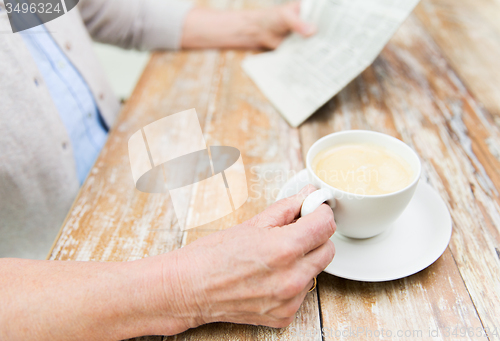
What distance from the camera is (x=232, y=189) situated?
2.15ft

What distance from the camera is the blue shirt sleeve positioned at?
2.49 ft

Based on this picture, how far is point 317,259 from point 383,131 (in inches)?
18.6

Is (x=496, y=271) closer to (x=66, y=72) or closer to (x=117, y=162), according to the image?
(x=117, y=162)

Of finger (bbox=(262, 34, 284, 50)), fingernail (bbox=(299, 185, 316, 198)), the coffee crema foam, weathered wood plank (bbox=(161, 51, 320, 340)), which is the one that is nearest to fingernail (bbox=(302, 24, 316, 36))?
finger (bbox=(262, 34, 284, 50))

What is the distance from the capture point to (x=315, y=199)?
455 mm

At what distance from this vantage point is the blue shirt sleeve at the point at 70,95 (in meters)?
0.76

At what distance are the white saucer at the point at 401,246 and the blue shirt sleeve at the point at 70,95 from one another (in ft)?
1.77

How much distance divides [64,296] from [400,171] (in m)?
0.50

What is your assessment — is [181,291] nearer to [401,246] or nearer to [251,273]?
[251,273]

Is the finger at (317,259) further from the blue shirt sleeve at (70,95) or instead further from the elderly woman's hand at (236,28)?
the elderly woman's hand at (236,28)

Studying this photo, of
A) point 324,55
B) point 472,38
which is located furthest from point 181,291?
point 472,38

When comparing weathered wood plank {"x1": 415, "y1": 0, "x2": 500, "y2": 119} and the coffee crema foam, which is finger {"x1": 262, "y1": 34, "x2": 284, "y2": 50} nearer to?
weathered wood plank {"x1": 415, "y1": 0, "x2": 500, "y2": 119}

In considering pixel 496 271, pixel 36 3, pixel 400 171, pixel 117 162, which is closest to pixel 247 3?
pixel 36 3

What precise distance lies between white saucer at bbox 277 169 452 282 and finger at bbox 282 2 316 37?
0.62m
